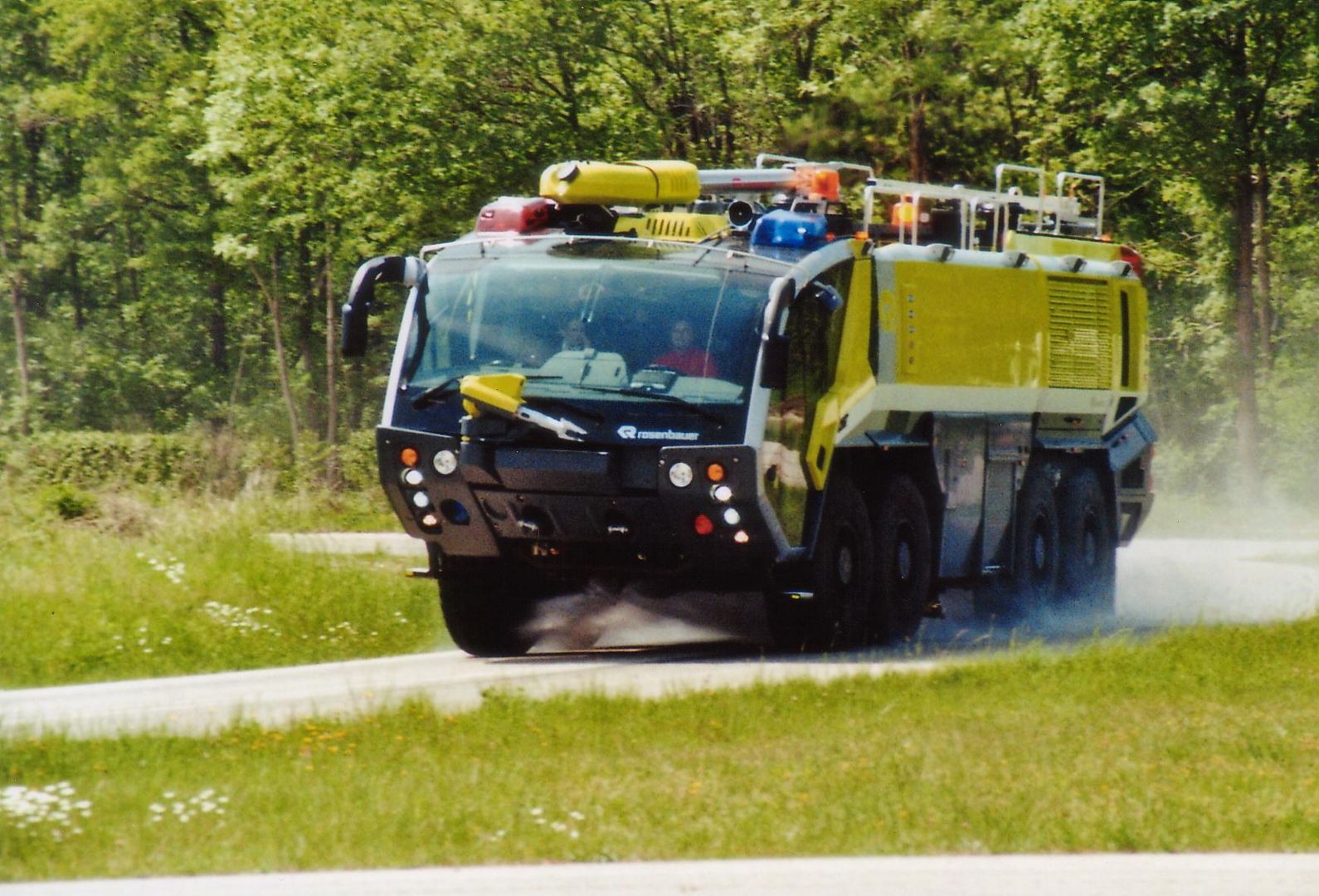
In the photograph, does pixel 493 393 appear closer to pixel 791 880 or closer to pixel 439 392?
pixel 439 392

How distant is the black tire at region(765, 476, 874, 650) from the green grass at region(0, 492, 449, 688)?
9.57ft

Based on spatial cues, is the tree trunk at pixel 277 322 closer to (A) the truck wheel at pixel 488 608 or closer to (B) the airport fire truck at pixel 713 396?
(B) the airport fire truck at pixel 713 396

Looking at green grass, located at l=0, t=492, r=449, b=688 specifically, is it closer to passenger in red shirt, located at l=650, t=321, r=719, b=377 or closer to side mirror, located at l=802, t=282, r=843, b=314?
passenger in red shirt, located at l=650, t=321, r=719, b=377

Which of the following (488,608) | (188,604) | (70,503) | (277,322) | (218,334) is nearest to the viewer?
(488,608)

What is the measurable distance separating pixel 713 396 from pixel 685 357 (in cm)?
33

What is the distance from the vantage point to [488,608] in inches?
601

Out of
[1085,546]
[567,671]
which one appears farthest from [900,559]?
[1085,546]

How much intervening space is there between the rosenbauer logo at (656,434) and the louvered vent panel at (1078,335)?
5.81 m

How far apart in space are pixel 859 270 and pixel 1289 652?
3.83m

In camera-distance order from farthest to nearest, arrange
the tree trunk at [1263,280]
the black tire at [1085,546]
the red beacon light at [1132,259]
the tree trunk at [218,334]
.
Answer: the tree trunk at [218,334], the tree trunk at [1263,280], the red beacon light at [1132,259], the black tire at [1085,546]

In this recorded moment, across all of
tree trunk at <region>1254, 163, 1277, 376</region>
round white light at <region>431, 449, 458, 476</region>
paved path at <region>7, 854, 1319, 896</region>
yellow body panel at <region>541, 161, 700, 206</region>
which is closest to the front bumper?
round white light at <region>431, 449, 458, 476</region>

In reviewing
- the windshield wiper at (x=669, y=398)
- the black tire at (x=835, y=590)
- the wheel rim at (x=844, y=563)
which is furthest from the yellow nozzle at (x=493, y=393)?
the wheel rim at (x=844, y=563)

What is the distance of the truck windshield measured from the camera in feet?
44.8

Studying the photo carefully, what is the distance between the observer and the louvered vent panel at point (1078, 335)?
18.5 m
